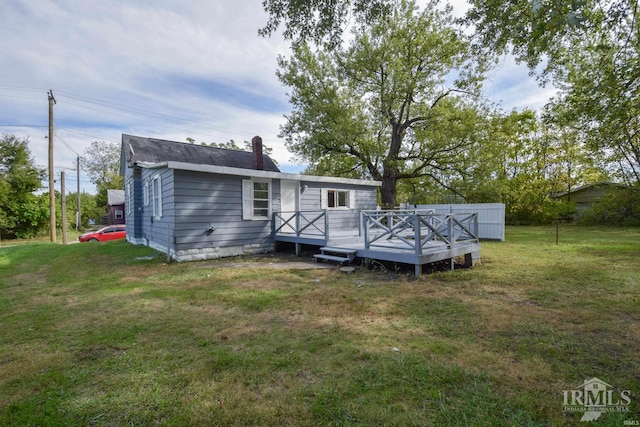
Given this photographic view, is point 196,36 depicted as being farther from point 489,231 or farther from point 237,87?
point 489,231

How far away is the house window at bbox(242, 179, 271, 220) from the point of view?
30.4 ft

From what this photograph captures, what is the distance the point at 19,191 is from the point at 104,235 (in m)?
8.96

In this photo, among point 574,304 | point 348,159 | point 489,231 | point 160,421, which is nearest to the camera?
point 160,421

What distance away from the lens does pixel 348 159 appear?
17531mm

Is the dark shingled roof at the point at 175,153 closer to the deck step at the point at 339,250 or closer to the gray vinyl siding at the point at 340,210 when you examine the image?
the gray vinyl siding at the point at 340,210

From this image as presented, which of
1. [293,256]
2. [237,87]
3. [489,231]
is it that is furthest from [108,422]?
[237,87]

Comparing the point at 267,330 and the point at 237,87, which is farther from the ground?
the point at 237,87

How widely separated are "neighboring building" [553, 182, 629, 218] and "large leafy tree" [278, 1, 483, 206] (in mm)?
13207

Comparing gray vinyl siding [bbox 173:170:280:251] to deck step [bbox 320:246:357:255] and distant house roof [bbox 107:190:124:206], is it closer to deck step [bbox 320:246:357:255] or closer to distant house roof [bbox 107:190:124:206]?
deck step [bbox 320:246:357:255]

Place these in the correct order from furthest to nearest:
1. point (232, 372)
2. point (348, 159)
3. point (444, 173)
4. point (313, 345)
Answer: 1. point (348, 159)
2. point (444, 173)
3. point (313, 345)
4. point (232, 372)

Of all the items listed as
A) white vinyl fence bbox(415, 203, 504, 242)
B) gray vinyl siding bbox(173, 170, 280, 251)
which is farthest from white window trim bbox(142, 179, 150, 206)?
white vinyl fence bbox(415, 203, 504, 242)

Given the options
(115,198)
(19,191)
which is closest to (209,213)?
(19,191)

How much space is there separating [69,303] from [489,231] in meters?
13.7

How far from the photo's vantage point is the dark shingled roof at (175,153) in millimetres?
12836
